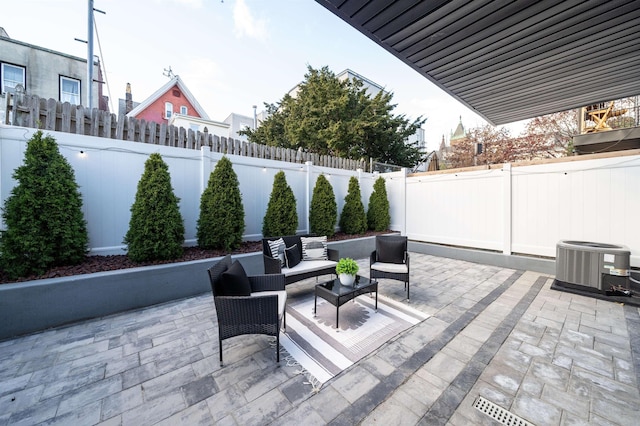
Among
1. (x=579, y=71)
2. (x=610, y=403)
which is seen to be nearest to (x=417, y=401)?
(x=610, y=403)

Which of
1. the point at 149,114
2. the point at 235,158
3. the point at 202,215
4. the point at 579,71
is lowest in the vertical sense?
the point at 202,215

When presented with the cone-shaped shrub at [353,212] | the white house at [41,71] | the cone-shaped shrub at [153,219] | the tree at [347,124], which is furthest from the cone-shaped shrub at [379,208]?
the white house at [41,71]

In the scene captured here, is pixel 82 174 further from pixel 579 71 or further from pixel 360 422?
pixel 579 71

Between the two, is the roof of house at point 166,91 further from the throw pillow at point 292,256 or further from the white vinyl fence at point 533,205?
the white vinyl fence at point 533,205

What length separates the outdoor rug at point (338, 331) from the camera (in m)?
2.53

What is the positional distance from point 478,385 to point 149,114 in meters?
18.9

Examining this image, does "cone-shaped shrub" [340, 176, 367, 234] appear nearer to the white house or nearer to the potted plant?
the potted plant

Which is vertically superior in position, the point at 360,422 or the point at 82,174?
the point at 82,174

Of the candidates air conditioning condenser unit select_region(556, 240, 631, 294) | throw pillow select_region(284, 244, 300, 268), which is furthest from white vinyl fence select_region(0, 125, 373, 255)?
air conditioning condenser unit select_region(556, 240, 631, 294)

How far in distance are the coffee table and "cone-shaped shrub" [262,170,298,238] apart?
254 centimetres

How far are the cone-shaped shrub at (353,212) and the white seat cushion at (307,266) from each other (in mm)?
3046

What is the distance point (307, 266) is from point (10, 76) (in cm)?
1462

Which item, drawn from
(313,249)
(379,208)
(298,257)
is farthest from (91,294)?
(379,208)

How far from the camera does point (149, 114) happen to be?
1484cm
